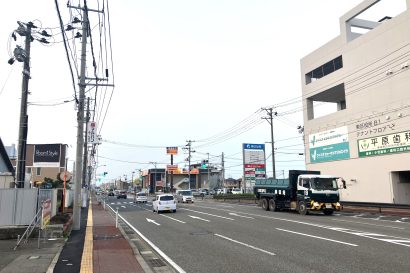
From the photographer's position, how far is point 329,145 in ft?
126

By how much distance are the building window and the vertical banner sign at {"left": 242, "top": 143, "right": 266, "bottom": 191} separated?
16.5m

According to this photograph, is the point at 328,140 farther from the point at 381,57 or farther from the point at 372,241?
the point at 372,241

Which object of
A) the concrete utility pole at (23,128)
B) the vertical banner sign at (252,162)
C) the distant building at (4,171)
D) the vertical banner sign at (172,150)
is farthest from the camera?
the vertical banner sign at (172,150)

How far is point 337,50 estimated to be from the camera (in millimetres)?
37438

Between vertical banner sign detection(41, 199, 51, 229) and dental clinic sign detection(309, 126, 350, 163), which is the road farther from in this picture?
dental clinic sign detection(309, 126, 350, 163)

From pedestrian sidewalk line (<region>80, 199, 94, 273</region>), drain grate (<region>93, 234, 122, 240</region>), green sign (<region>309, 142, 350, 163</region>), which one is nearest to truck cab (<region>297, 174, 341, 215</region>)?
green sign (<region>309, 142, 350, 163</region>)

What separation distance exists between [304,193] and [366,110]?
1079 cm

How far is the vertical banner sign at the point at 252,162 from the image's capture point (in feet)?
183

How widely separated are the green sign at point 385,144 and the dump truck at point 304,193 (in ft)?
16.9

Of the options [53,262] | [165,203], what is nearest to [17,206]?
[53,262]

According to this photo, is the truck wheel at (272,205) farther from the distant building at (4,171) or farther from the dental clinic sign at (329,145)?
the distant building at (4,171)

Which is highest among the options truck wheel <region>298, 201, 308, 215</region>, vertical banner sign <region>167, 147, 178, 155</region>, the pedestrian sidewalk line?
vertical banner sign <region>167, 147, 178, 155</region>

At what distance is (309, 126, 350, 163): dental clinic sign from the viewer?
36.2 m

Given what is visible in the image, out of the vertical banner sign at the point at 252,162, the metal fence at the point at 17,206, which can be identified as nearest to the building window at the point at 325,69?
the vertical banner sign at the point at 252,162
